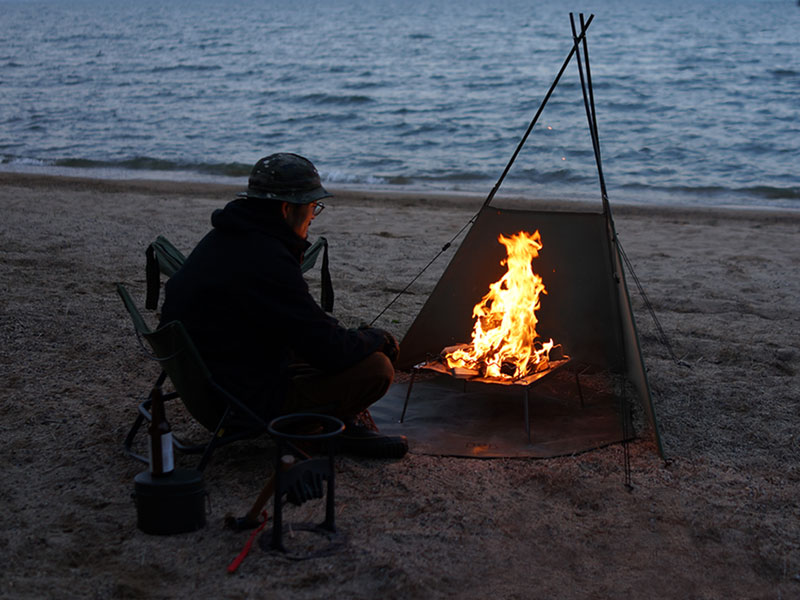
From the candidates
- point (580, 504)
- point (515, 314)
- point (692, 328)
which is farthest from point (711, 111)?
point (580, 504)

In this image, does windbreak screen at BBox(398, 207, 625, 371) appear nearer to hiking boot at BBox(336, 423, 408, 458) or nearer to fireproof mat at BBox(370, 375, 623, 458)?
fireproof mat at BBox(370, 375, 623, 458)

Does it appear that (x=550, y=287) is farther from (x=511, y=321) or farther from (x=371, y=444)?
(x=371, y=444)

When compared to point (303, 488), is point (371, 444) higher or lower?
lower

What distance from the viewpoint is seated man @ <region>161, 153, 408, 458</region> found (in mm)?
3555

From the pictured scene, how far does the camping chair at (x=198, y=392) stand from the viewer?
134 inches

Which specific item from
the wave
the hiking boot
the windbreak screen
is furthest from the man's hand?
the wave

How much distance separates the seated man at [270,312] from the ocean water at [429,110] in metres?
11.1

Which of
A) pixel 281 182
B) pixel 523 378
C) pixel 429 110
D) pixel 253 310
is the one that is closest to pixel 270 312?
pixel 253 310

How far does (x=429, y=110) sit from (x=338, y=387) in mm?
20681

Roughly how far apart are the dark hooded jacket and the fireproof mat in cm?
89

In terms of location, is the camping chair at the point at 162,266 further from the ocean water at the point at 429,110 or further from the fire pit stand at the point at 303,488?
the ocean water at the point at 429,110

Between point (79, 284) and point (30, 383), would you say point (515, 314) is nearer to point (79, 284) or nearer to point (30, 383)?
point (30, 383)

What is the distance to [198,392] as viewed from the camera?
11.9 feet

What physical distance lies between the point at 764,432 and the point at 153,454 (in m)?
3.02
